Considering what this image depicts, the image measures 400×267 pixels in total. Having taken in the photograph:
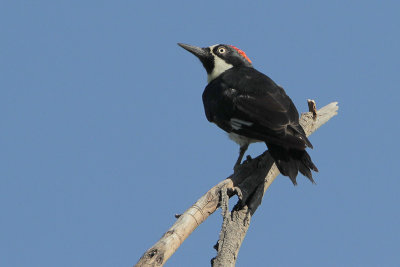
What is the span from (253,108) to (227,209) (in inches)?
55.2

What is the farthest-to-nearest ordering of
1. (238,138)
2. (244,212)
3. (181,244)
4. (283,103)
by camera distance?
(238,138)
(283,103)
(244,212)
(181,244)

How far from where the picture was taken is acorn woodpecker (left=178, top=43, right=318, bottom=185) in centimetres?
523

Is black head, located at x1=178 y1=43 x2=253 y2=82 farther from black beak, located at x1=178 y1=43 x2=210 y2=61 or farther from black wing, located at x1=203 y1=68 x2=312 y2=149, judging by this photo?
black wing, located at x1=203 y1=68 x2=312 y2=149

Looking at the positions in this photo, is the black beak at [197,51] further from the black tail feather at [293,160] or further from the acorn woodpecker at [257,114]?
the black tail feather at [293,160]

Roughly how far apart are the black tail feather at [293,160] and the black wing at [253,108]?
0.11 meters

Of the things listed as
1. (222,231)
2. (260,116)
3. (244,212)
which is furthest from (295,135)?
(222,231)

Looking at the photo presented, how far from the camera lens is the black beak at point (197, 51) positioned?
709 centimetres

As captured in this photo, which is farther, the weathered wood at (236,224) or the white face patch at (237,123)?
the white face patch at (237,123)

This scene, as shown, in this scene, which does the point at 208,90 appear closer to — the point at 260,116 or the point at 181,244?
the point at 260,116

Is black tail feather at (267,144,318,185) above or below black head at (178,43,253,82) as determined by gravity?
below

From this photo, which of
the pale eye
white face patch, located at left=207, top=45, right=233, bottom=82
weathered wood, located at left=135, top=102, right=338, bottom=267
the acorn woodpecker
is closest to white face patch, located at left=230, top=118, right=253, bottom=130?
the acorn woodpecker

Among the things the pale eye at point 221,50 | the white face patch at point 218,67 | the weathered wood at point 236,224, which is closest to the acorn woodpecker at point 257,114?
the white face patch at point 218,67

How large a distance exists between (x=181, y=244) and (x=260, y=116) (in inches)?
75.7

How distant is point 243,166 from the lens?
→ 5371 millimetres
